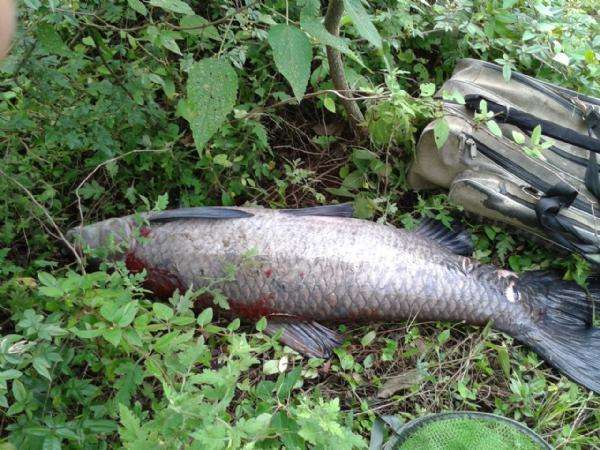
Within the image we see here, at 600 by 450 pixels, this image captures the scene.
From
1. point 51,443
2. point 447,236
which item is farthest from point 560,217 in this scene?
point 51,443

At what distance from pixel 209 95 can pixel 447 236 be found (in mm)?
1590

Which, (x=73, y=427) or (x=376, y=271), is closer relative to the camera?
(x=73, y=427)

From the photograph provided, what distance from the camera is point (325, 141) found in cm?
353

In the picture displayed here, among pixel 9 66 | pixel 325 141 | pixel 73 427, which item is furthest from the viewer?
pixel 325 141

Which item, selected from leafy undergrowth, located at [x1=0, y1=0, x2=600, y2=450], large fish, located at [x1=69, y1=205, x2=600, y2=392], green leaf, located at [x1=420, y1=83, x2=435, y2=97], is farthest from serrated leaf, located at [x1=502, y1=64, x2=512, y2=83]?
large fish, located at [x1=69, y1=205, x2=600, y2=392]

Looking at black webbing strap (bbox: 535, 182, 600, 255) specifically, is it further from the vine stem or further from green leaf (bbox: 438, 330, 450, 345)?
the vine stem

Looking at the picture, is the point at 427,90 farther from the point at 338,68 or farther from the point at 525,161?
the point at 525,161

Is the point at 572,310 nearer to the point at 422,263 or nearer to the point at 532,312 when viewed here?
the point at 532,312

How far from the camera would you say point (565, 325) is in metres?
3.13

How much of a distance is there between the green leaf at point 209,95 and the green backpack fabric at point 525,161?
1.22 m

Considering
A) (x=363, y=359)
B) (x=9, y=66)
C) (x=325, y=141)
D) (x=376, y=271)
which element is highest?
(x=9, y=66)

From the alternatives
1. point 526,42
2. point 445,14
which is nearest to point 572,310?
point 526,42

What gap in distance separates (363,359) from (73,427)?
140 centimetres

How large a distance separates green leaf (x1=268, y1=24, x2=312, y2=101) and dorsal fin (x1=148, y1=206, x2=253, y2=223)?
3.96ft
